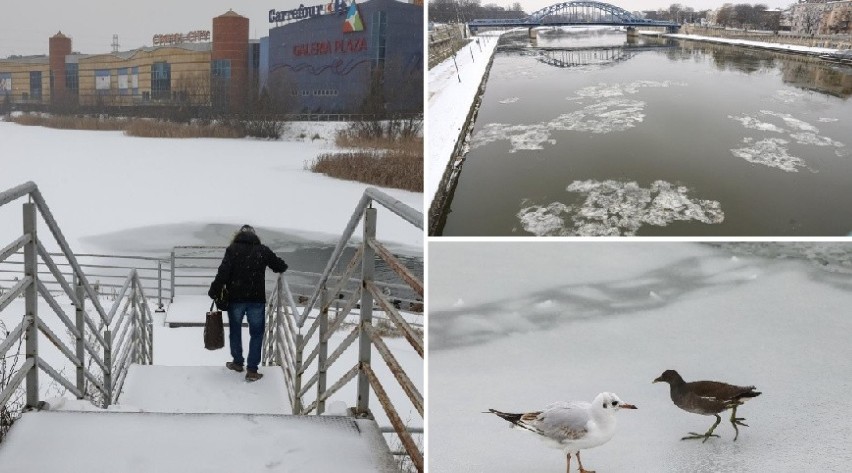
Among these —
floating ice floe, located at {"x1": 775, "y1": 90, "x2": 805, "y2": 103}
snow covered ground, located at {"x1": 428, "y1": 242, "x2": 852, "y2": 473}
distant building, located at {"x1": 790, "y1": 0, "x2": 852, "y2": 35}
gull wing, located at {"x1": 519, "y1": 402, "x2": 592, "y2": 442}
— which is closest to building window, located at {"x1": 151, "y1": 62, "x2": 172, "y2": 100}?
floating ice floe, located at {"x1": 775, "y1": 90, "x2": 805, "y2": 103}

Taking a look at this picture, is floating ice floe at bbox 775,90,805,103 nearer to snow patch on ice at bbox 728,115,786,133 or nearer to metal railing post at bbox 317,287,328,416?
snow patch on ice at bbox 728,115,786,133

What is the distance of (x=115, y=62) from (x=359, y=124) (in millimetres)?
3449

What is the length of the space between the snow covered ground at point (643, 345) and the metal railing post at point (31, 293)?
1.10m

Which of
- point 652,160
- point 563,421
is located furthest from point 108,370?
point 652,160

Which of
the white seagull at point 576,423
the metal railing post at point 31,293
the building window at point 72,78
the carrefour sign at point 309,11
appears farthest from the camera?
the building window at point 72,78

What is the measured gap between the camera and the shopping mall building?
24.0 feet

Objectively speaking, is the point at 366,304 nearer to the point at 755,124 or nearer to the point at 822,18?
the point at 755,124

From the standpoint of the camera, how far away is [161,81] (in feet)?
30.6

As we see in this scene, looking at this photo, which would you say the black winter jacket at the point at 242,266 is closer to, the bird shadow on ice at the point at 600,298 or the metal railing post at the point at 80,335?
the metal railing post at the point at 80,335

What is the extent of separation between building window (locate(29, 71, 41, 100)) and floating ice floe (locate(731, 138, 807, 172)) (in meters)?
6.94

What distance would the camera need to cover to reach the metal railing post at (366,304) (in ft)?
5.88

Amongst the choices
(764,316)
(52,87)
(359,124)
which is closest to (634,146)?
(764,316)

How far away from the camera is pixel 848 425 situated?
2.00 meters

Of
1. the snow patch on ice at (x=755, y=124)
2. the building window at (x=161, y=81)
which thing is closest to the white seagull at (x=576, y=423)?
the snow patch on ice at (x=755, y=124)
